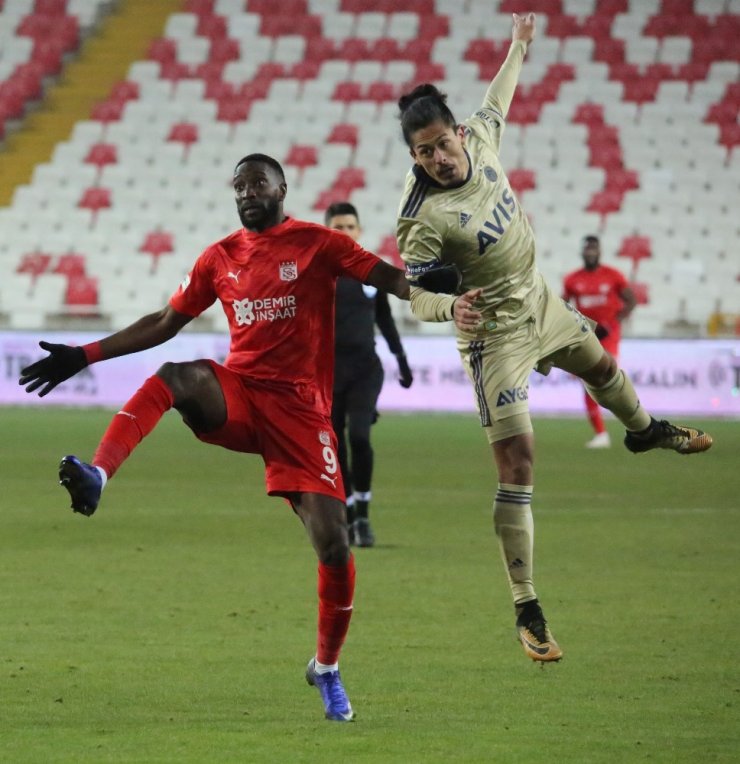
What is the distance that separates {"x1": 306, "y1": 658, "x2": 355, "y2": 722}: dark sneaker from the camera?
5777 mm

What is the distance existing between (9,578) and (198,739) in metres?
3.87

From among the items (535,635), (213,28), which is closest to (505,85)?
(535,635)

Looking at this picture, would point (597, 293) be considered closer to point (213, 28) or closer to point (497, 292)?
point (497, 292)

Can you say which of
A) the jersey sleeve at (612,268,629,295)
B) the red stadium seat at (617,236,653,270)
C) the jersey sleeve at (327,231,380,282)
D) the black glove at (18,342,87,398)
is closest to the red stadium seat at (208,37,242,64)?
the red stadium seat at (617,236,653,270)

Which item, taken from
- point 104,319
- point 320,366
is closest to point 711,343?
point 104,319

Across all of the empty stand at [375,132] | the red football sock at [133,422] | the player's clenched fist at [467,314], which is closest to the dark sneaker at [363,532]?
the red football sock at [133,422]

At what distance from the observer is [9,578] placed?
8.98m

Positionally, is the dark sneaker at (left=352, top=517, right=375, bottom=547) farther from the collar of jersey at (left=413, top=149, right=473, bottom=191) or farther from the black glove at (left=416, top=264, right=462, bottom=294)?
the black glove at (left=416, top=264, right=462, bottom=294)

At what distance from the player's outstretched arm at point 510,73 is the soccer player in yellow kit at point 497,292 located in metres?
0.01

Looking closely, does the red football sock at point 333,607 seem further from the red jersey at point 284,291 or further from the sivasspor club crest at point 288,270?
the sivasspor club crest at point 288,270

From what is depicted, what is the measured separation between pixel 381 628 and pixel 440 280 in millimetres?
2323

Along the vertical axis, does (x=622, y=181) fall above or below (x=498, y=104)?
below

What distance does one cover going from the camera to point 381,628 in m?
7.70

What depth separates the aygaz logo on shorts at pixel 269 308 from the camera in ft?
20.0
